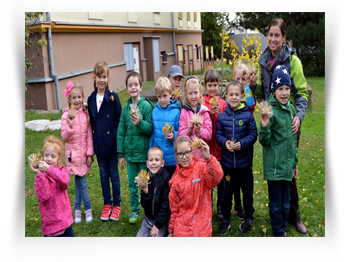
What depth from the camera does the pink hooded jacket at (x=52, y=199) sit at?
3.25 meters

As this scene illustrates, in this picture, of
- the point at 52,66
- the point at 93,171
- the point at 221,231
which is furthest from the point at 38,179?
the point at 52,66

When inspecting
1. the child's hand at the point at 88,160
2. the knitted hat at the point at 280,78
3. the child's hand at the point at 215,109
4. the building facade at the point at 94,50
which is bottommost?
the child's hand at the point at 88,160

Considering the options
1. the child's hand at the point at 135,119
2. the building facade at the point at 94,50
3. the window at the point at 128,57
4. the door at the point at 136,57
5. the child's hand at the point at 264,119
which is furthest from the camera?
the door at the point at 136,57

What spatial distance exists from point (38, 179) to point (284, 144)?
8.87ft

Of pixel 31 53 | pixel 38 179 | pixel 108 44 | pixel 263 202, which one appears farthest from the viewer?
pixel 108 44

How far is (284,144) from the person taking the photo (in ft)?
12.0

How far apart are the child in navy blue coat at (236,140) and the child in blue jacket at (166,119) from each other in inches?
22.0

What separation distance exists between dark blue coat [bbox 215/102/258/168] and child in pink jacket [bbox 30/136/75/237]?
1886 millimetres

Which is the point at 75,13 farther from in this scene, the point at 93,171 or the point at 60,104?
the point at 93,171

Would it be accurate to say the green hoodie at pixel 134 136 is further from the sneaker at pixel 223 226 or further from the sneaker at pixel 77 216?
the sneaker at pixel 223 226

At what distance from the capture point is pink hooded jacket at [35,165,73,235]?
10.7 feet

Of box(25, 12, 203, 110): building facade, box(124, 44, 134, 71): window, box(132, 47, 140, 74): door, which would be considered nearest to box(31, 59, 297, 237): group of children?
box(25, 12, 203, 110): building facade

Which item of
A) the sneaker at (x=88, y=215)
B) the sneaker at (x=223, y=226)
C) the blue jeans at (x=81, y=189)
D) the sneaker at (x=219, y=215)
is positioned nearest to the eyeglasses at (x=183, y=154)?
the sneaker at (x=223, y=226)

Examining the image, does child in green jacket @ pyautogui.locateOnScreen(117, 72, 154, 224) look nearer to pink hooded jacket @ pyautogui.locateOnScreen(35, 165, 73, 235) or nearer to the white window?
pink hooded jacket @ pyautogui.locateOnScreen(35, 165, 73, 235)
